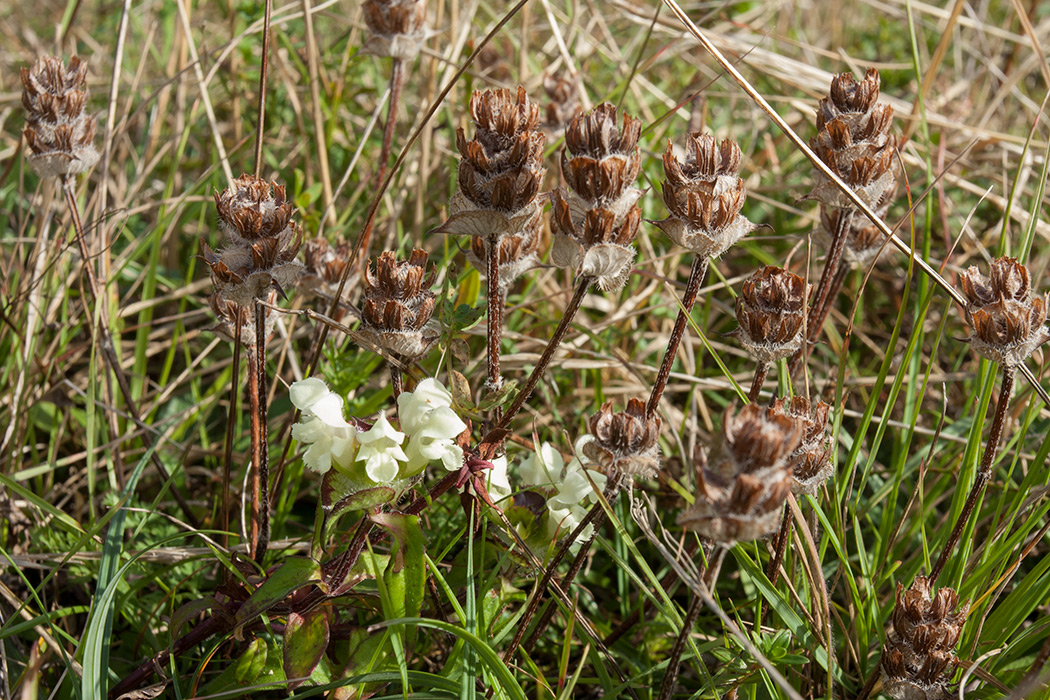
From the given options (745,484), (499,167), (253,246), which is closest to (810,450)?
(745,484)

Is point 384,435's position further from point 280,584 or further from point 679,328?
point 679,328

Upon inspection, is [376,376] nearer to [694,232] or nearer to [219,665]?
[219,665]

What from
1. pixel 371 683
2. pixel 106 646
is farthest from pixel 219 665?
pixel 371 683

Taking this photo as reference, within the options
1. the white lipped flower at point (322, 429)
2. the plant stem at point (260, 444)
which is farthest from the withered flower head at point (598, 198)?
the plant stem at point (260, 444)

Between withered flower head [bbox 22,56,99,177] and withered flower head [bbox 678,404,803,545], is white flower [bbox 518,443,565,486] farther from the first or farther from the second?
withered flower head [bbox 22,56,99,177]

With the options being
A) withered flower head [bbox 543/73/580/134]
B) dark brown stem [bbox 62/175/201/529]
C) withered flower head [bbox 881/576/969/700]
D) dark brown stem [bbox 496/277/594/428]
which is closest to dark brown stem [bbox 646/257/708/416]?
dark brown stem [bbox 496/277/594/428]

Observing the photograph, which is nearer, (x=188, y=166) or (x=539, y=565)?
(x=539, y=565)
